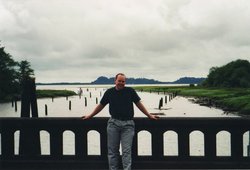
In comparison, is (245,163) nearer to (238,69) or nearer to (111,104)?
(111,104)

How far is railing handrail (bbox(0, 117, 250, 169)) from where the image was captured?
8.66 m

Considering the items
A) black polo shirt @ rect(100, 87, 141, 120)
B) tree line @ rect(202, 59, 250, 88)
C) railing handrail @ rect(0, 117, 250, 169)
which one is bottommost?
railing handrail @ rect(0, 117, 250, 169)

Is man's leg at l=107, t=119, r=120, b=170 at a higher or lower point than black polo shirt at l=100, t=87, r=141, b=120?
lower

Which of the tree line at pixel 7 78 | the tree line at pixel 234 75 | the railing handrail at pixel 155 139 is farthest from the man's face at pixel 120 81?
the tree line at pixel 234 75

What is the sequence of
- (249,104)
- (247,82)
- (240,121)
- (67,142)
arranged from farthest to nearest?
1. (247,82)
2. (249,104)
3. (67,142)
4. (240,121)

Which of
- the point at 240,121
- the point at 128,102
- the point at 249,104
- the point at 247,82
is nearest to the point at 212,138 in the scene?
the point at 240,121

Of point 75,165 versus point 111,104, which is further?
point 75,165

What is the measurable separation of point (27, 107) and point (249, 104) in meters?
59.1

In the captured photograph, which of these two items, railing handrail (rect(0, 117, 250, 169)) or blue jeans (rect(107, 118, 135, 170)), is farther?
railing handrail (rect(0, 117, 250, 169))

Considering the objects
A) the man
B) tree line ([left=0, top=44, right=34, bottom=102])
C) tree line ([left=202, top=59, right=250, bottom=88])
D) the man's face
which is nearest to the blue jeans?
the man

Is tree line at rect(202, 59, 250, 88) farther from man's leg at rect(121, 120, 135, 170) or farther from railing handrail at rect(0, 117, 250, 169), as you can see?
man's leg at rect(121, 120, 135, 170)

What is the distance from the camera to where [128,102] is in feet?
25.0

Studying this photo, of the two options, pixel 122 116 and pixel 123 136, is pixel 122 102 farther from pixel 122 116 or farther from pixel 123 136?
pixel 123 136

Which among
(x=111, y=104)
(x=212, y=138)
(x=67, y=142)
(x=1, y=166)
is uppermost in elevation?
(x=111, y=104)
